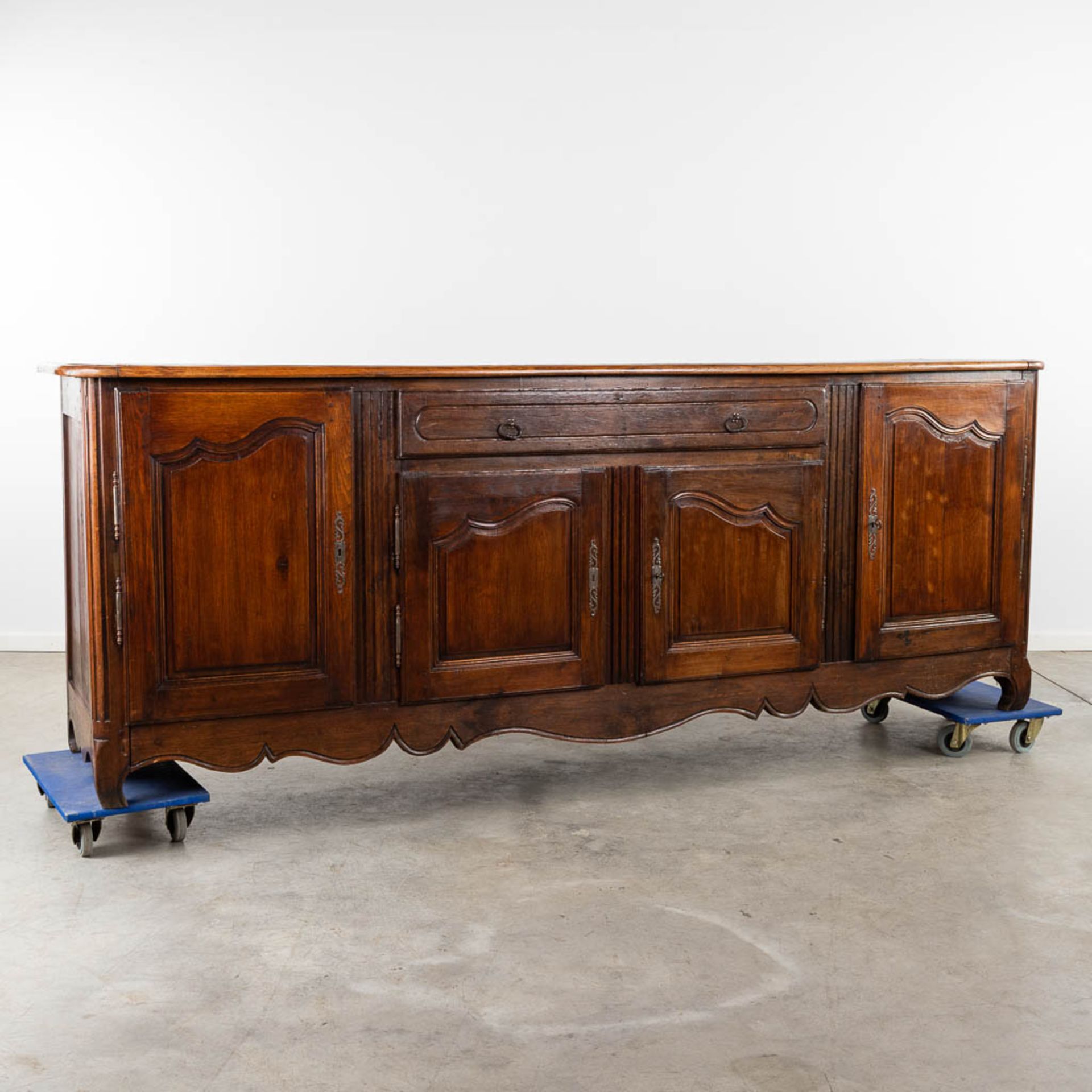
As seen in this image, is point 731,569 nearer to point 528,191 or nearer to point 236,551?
point 236,551

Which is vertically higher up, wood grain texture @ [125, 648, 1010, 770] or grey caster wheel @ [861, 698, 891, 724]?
wood grain texture @ [125, 648, 1010, 770]

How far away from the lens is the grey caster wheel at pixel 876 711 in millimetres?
4176

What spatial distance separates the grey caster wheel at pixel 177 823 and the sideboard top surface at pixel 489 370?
958 mm

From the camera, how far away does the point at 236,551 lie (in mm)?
3078

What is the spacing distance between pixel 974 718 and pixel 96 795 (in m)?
2.27

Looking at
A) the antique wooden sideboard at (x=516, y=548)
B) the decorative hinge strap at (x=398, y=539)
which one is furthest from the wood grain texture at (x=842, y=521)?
the decorative hinge strap at (x=398, y=539)

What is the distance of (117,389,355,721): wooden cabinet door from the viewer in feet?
9.80

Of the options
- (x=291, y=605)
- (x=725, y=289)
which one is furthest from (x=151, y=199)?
(x=291, y=605)

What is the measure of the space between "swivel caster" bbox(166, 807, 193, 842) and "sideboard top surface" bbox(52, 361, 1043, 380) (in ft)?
3.14

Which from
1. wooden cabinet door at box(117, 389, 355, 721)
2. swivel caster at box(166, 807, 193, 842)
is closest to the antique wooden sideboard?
wooden cabinet door at box(117, 389, 355, 721)

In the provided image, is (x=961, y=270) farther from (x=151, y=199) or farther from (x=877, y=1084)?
(x=877, y=1084)

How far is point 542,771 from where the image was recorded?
12.2 feet

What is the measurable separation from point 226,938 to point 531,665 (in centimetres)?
102

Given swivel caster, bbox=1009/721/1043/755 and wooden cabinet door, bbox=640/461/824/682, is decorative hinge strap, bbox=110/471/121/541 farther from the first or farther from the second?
swivel caster, bbox=1009/721/1043/755
